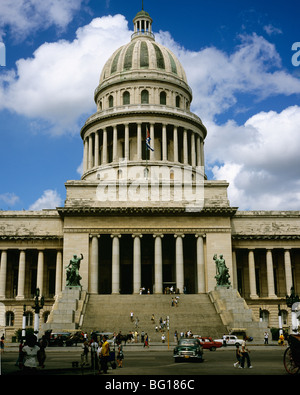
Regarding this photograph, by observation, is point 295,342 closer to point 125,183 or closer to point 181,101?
point 125,183

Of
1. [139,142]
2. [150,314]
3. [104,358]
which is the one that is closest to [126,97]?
[139,142]

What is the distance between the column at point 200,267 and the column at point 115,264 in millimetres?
9573

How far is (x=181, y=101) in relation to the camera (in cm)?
8462

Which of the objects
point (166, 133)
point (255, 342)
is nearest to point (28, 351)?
point (255, 342)

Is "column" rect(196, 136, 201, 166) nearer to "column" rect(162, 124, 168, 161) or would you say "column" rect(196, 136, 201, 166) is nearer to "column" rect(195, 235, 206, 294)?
"column" rect(162, 124, 168, 161)

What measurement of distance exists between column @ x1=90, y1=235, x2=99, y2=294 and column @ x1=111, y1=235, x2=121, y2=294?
1942 mm

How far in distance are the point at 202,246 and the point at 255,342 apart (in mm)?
18763

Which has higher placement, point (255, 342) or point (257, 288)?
point (257, 288)

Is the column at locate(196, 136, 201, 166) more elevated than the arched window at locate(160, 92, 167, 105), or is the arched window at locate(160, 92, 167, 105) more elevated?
the arched window at locate(160, 92, 167, 105)

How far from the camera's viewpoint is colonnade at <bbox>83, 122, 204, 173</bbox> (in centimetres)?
7669

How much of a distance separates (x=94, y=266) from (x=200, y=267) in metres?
12.6

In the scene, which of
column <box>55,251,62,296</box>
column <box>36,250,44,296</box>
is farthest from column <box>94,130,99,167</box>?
column <box>36,250,44,296</box>

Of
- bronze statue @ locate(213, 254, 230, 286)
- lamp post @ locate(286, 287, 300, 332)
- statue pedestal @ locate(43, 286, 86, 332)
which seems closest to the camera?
statue pedestal @ locate(43, 286, 86, 332)

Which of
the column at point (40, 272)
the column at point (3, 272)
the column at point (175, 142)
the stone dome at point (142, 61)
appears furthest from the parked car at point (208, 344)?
the stone dome at point (142, 61)
